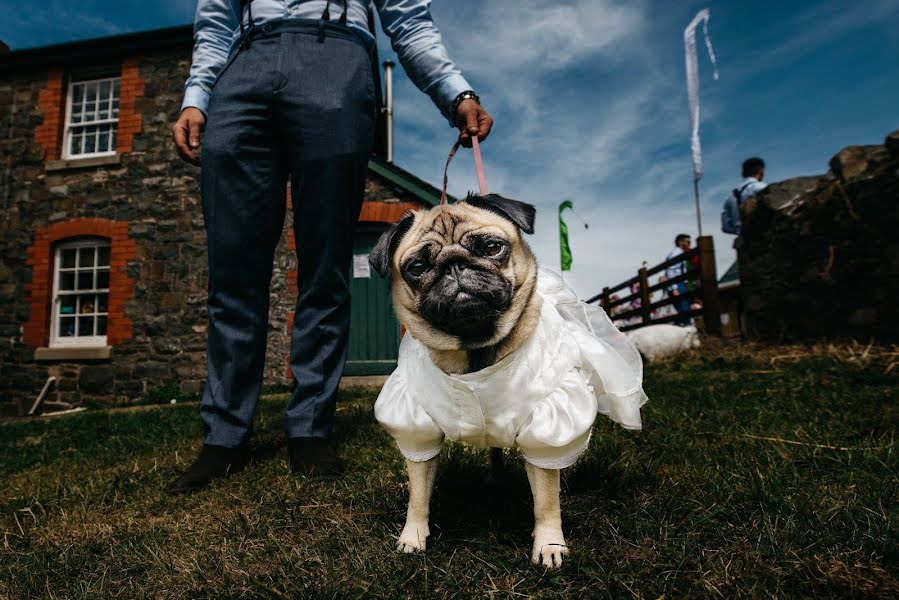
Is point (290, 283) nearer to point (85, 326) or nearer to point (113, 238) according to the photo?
point (113, 238)

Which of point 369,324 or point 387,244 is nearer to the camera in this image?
point 387,244

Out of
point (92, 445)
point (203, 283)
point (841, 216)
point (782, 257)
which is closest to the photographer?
point (92, 445)

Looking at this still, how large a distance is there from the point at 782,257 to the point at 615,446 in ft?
15.7

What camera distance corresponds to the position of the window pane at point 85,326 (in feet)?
32.9

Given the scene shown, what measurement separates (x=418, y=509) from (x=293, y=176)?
→ 5.54 ft

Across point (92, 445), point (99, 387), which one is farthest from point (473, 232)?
point (99, 387)

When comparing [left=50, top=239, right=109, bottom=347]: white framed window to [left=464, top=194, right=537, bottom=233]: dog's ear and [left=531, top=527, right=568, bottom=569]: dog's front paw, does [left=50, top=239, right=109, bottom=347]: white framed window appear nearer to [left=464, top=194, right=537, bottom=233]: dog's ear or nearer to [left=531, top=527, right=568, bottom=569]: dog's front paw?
[left=464, top=194, right=537, bottom=233]: dog's ear

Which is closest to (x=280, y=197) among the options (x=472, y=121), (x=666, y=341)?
(x=472, y=121)

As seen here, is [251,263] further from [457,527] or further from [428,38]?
[457,527]

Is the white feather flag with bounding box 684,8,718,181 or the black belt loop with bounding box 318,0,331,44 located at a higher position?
the white feather flag with bounding box 684,8,718,181

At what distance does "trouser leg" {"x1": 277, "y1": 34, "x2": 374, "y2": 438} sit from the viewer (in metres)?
2.54

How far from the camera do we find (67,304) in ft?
33.1

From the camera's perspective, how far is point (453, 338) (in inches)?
69.4

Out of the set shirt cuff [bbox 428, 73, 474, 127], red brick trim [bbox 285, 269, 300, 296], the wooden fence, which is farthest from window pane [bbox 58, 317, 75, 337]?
shirt cuff [bbox 428, 73, 474, 127]
